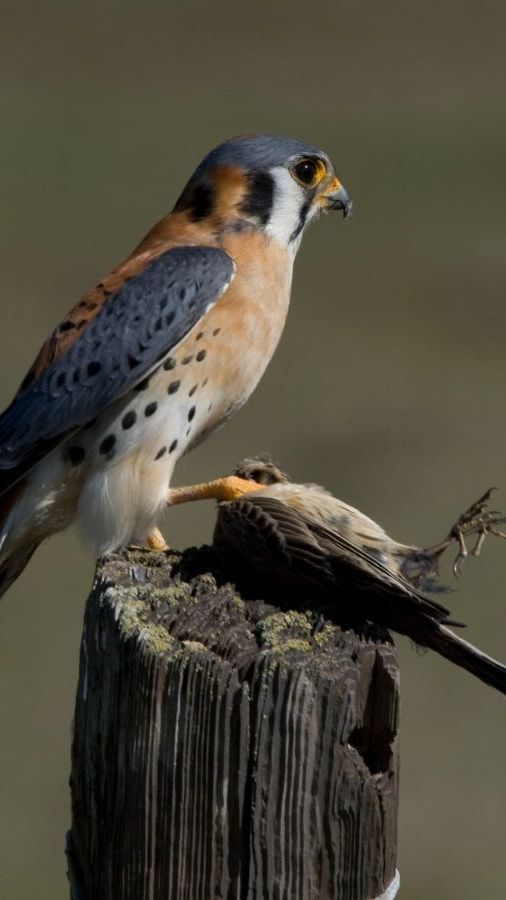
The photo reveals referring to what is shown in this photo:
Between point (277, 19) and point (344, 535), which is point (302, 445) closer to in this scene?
point (344, 535)

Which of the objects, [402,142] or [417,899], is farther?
[402,142]

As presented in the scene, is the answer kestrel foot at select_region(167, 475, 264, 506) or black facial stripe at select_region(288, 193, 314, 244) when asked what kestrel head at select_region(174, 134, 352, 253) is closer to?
black facial stripe at select_region(288, 193, 314, 244)

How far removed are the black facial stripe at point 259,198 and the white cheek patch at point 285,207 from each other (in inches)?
0.7

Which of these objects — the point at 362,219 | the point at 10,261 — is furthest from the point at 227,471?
the point at 362,219

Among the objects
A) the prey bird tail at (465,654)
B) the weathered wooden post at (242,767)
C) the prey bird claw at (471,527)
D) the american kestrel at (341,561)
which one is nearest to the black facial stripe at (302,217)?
the american kestrel at (341,561)

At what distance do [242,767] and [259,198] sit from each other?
2801mm

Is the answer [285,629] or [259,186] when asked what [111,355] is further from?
[285,629]

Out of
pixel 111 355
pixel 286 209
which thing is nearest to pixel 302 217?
pixel 286 209

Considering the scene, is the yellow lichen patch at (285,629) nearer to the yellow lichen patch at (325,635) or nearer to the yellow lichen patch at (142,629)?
the yellow lichen patch at (325,635)

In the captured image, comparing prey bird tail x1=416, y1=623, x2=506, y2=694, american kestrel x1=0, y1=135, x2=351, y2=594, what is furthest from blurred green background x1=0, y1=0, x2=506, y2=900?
prey bird tail x1=416, y1=623, x2=506, y2=694

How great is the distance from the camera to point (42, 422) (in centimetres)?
514

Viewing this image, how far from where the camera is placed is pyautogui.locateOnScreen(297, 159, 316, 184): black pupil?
5.63 metres

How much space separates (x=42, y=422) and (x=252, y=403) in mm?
6983

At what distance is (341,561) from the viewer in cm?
381
